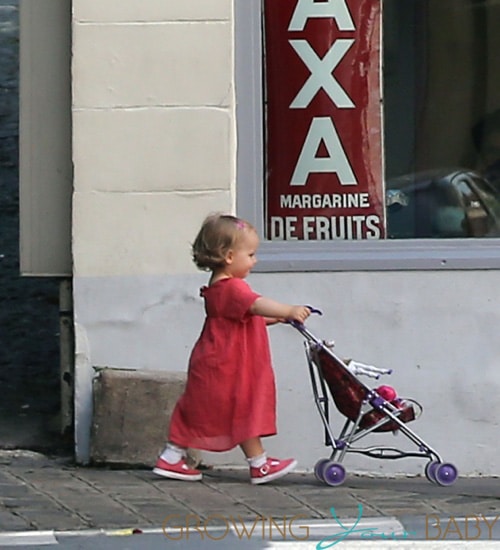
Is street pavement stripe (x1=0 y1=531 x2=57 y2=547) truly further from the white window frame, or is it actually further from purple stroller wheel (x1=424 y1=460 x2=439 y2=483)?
the white window frame

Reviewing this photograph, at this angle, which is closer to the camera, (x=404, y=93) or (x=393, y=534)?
(x=393, y=534)

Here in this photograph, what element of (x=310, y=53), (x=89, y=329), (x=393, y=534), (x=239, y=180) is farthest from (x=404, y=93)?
(x=393, y=534)

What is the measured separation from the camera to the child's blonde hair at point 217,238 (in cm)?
639

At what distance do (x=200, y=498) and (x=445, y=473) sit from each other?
114 cm

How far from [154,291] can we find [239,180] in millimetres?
696

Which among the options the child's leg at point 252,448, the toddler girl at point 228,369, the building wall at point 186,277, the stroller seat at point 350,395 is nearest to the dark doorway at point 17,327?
the building wall at point 186,277

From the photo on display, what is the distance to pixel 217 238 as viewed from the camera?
639 centimetres

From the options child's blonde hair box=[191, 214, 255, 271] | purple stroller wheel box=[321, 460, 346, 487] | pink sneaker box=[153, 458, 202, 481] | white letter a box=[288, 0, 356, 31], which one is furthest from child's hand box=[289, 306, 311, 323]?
white letter a box=[288, 0, 356, 31]

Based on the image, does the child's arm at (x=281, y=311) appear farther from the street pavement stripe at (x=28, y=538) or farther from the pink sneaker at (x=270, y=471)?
the street pavement stripe at (x=28, y=538)

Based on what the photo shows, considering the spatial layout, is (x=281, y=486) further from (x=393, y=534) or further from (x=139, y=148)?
(x=139, y=148)

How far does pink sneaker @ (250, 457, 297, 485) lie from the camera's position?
6590mm

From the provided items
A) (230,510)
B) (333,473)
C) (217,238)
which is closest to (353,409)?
(333,473)

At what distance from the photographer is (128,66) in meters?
6.99

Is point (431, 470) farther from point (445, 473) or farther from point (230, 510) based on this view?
point (230, 510)
